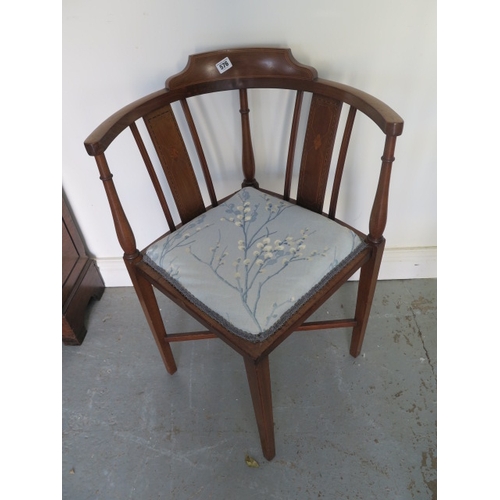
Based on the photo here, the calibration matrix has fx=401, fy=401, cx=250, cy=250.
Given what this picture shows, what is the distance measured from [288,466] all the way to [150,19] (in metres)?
1.19

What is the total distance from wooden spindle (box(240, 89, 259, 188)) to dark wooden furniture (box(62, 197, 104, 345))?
2.07 ft

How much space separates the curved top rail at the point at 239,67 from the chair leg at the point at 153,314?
0.49m

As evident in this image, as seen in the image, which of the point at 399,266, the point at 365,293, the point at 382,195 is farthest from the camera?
the point at 399,266

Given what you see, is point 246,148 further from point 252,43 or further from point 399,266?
point 399,266

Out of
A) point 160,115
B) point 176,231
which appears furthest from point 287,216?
point 160,115

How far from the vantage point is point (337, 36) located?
102 centimetres

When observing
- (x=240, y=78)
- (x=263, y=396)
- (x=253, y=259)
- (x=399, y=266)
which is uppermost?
(x=240, y=78)

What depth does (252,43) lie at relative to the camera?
3.39 ft

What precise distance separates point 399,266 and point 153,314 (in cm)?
91

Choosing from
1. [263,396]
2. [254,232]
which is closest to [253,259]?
[254,232]

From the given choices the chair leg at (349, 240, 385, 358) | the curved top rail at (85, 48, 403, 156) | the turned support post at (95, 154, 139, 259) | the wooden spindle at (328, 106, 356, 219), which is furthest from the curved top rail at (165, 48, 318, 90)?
the chair leg at (349, 240, 385, 358)

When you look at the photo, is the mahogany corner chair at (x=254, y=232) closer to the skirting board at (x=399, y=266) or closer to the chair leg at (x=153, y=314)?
the chair leg at (x=153, y=314)

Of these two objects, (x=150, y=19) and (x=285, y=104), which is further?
(x=285, y=104)

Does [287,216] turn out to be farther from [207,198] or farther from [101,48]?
[101,48]
